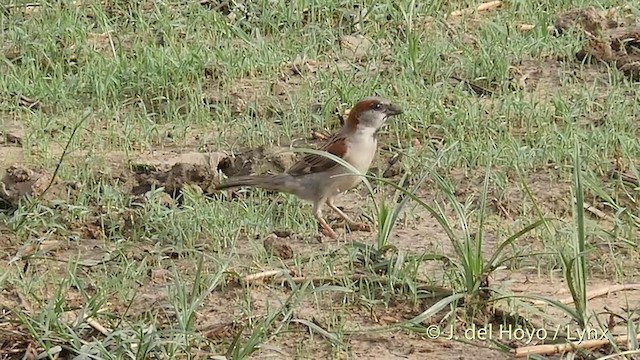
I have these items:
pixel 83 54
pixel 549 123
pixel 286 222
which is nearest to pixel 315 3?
pixel 83 54

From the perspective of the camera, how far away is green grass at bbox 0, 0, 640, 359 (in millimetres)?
5570

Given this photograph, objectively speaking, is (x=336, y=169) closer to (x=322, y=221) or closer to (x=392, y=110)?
(x=322, y=221)

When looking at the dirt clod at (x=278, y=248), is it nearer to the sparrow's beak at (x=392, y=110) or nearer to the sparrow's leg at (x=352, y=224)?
the sparrow's leg at (x=352, y=224)

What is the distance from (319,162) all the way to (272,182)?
328 millimetres

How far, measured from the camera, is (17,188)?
283 inches

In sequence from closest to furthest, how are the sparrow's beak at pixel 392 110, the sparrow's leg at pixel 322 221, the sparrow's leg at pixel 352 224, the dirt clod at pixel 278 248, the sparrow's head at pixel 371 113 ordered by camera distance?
the dirt clod at pixel 278 248 → the sparrow's leg at pixel 322 221 → the sparrow's leg at pixel 352 224 → the sparrow's head at pixel 371 113 → the sparrow's beak at pixel 392 110

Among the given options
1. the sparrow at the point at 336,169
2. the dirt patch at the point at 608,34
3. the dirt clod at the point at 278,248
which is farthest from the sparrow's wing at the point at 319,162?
the dirt patch at the point at 608,34

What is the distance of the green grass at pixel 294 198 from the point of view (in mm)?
5570

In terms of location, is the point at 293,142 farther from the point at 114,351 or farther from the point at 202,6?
the point at 114,351

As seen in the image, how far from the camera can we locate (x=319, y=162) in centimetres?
734

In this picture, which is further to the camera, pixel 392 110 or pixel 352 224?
pixel 392 110

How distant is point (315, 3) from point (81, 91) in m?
2.05

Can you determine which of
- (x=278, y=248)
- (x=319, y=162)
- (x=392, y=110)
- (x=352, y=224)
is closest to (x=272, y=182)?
(x=319, y=162)

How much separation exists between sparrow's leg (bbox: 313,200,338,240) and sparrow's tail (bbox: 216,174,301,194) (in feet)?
0.45
